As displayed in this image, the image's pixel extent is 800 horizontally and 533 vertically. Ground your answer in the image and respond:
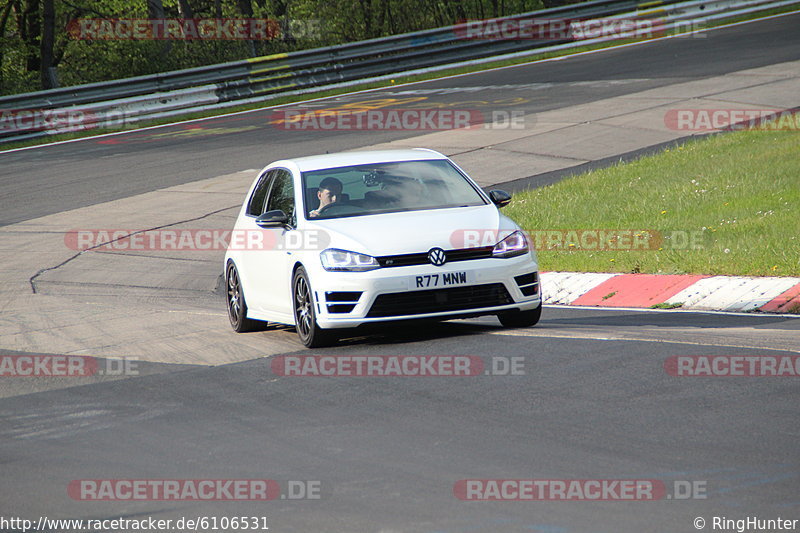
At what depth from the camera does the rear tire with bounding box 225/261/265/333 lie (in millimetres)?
11344

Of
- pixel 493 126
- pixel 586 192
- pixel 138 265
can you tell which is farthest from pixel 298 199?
pixel 493 126

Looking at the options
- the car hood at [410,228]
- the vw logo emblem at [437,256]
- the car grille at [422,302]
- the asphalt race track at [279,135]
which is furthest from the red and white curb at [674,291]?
the asphalt race track at [279,135]

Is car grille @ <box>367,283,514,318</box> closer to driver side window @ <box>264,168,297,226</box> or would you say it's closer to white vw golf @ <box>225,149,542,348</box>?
white vw golf @ <box>225,149,542,348</box>

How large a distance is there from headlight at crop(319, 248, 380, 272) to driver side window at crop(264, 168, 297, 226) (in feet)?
3.22

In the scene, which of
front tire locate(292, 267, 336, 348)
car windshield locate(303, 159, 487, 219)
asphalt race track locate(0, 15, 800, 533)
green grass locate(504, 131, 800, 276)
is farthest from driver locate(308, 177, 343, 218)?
green grass locate(504, 131, 800, 276)

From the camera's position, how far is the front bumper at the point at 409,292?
360 inches

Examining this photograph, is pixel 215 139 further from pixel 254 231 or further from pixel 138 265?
pixel 254 231

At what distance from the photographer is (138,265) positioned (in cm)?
1658

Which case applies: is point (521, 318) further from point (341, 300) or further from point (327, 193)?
point (327, 193)

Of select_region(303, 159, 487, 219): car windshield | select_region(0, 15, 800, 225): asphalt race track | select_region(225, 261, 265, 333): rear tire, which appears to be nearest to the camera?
select_region(303, 159, 487, 219): car windshield

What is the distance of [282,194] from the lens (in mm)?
10922

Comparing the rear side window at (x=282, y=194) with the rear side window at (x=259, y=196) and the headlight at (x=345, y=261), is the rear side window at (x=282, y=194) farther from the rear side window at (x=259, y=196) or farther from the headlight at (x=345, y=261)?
the headlight at (x=345, y=261)

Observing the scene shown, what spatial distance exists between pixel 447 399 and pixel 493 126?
1804 centimetres

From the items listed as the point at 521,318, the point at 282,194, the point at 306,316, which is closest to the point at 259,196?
the point at 282,194
